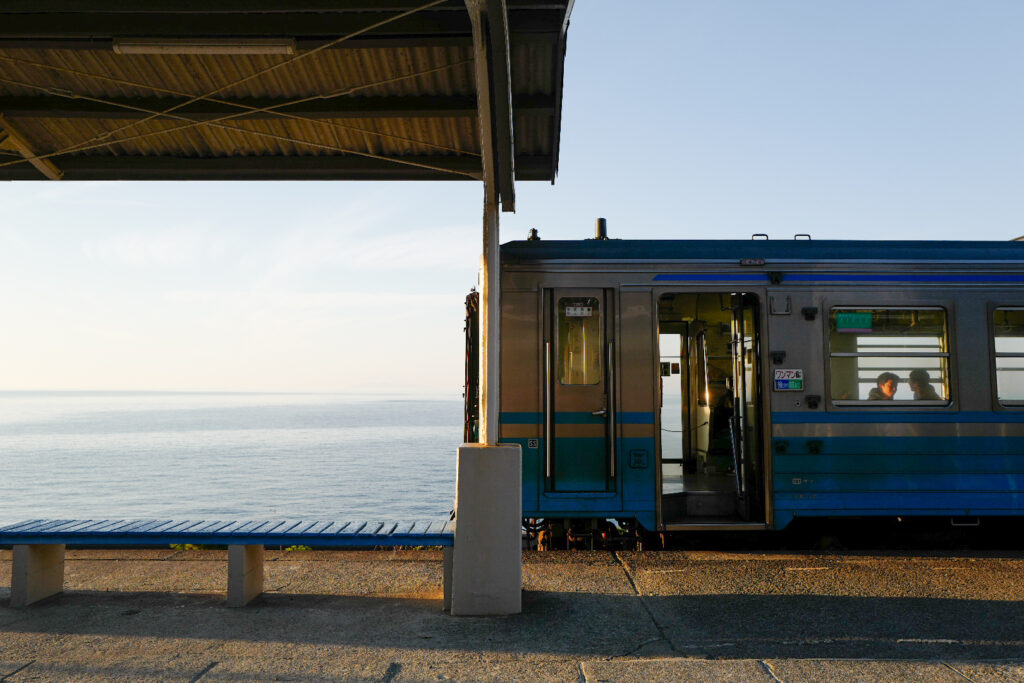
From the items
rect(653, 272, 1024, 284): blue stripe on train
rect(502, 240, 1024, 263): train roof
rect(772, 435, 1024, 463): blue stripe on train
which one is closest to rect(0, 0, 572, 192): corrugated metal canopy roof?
rect(502, 240, 1024, 263): train roof

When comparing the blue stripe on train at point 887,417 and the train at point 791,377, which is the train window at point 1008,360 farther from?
the blue stripe on train at point 887,417

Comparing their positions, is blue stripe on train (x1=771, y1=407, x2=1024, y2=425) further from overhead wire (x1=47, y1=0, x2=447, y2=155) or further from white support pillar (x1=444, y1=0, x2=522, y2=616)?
overhead wire (x1=47, y1=0, x2=447, y2=155)

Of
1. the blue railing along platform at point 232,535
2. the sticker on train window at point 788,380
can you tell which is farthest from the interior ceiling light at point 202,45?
the sticker on train window at point 788,380

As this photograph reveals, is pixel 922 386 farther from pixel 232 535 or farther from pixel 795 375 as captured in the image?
pixel 232 535

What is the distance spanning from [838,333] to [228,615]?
20.9 feet

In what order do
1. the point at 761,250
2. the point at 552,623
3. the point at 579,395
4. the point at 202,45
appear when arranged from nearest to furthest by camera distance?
1. the point at 552,623
2. the point at 202,45
3. the point at 579,395
4. the point at 761,250

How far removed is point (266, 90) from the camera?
22.0 feet

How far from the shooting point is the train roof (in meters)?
8.20

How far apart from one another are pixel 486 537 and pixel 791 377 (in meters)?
4.04

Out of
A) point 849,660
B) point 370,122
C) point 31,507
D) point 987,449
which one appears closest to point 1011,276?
point 987,449

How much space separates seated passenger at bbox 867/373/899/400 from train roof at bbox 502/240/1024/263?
122 centimetres

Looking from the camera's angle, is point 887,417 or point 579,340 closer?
point 887,417

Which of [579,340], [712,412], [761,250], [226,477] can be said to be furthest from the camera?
[226,477]

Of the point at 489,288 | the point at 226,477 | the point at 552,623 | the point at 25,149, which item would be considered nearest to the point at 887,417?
the point at 552,623
